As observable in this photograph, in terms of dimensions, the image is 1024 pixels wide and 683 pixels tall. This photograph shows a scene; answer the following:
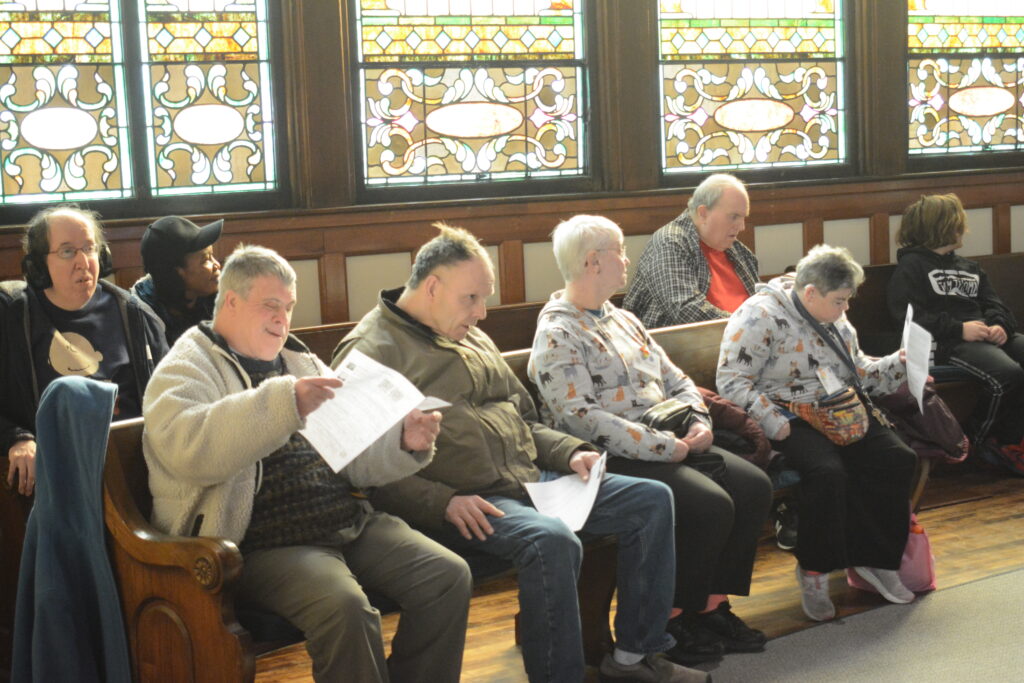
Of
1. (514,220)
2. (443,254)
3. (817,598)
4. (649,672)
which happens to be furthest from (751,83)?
(649,672)

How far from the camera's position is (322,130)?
16.3 feet

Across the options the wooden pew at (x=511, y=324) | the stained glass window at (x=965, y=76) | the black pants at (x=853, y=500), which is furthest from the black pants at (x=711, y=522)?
the stained glass window at (x=965, y=76)

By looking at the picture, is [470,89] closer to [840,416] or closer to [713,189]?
[713,189]

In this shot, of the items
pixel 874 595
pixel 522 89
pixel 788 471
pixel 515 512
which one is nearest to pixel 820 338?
pixel 788 471

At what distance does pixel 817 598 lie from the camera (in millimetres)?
3771

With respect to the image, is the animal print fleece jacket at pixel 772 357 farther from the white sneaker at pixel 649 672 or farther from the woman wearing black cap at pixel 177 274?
the woman wearing black cap at pixel 177 274

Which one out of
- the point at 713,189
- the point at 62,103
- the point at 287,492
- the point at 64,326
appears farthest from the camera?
the point at 713,189

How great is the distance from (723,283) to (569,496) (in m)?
2.08

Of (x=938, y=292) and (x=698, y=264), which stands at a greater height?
(x=698, y=264)

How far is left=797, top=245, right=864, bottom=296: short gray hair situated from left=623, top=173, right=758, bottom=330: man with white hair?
88 centimetres

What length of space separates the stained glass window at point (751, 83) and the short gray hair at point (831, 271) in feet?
6.41

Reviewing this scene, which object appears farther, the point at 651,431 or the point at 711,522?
the point at 651,431

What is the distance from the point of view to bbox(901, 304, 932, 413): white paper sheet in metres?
3.95

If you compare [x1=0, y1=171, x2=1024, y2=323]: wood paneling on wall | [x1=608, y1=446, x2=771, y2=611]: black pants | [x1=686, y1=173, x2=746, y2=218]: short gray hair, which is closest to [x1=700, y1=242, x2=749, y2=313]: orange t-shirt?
[x1=686, y1=173, x2=746, y2=218]: short gray hair
